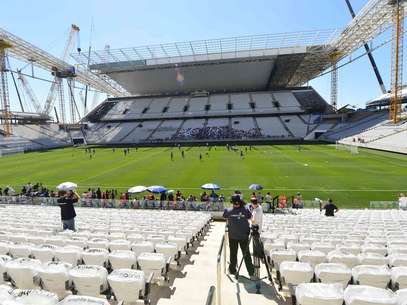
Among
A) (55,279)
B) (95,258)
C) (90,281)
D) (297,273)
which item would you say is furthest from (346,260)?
(55,279)

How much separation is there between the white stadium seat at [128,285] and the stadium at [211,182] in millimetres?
25

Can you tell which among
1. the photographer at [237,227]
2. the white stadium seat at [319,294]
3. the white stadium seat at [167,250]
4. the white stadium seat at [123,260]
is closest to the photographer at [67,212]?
the white stadium seat at [167,250]

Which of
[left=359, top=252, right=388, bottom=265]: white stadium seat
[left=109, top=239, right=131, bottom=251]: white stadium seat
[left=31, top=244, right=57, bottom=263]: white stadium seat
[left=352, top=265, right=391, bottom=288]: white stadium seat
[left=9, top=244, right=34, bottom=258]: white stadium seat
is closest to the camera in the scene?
[left=352, top=265, right=391, bottom=288]: white stadium seat

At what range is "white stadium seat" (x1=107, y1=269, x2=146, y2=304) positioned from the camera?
15.9 feet

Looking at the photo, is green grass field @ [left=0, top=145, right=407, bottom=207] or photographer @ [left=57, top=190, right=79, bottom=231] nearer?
photographer @ [left=57, top=190, right=79, bottom=231]

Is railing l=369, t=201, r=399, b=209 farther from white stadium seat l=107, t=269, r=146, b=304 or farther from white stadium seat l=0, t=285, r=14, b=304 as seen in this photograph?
white stadium seat l=0, t=285, r=14, b=304

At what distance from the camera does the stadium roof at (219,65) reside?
248 ft

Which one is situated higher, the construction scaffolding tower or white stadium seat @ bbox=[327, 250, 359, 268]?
the construction scaffolding tower

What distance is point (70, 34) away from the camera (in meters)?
137

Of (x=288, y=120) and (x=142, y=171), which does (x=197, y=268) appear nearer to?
(x=142, y=171)

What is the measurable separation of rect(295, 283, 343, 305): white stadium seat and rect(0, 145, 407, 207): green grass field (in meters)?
18.9

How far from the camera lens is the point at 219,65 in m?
87.1

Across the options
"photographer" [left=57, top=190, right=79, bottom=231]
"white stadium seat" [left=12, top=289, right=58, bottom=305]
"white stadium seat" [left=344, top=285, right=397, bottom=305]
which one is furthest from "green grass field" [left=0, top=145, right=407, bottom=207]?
"white stadium seat" [left=12, top=289, right=58, bottom=305]

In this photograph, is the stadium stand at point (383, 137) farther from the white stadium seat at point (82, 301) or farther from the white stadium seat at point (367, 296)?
the white stadium seat at point (82, 301)
